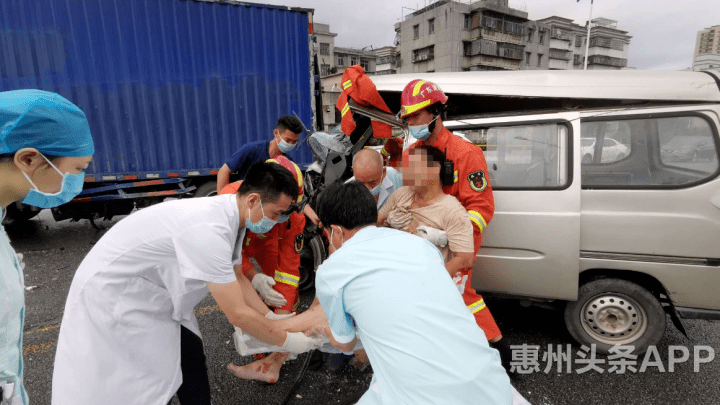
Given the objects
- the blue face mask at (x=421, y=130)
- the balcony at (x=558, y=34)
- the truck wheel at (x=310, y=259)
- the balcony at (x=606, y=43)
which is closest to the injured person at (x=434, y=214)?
the blue face mask at (x=421, y=130)

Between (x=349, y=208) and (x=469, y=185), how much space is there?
3.82 ft

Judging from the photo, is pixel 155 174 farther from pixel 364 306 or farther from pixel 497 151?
pixel 364 306

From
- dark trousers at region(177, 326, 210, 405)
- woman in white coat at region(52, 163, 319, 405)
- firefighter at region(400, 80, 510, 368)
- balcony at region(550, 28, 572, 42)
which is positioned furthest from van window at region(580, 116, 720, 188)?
balcony at region(550, 28, 572, 42)

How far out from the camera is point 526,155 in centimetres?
275

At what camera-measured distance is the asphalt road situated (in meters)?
2.39

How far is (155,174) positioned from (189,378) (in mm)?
4972

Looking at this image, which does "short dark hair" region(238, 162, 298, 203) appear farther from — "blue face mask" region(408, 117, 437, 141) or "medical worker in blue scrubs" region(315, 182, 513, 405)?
"blue face mask" region(408, 117, 437, 141)

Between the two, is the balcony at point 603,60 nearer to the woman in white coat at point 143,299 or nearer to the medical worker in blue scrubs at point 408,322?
the medical worker in blue scrubs at point 408,322

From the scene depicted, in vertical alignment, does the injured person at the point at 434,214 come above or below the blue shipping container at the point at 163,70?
below

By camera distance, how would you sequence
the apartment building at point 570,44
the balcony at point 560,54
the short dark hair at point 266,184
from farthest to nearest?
the balcony at point 560,54, the apartment building at point 570,44, the short dark hair at point 266,184

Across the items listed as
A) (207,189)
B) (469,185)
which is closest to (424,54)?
(207,189)

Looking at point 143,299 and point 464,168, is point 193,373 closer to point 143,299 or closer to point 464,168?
point 143,299

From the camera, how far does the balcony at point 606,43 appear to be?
5338cm

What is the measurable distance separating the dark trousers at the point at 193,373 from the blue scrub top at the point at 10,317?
28.1 inches
